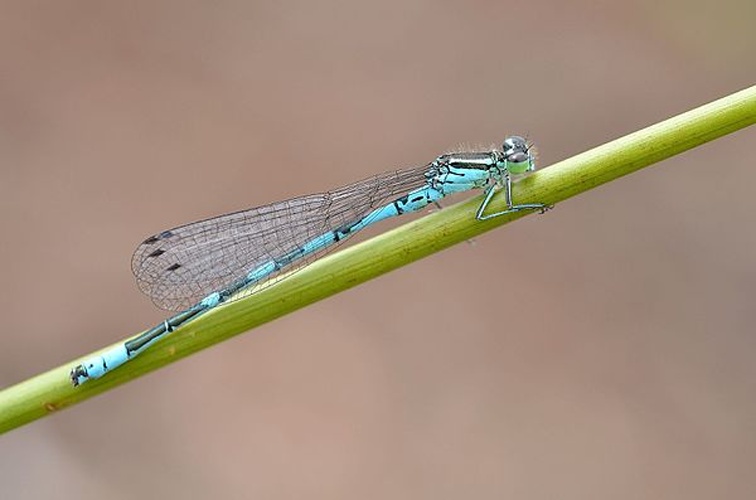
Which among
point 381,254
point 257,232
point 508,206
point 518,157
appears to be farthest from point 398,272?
point 381,254

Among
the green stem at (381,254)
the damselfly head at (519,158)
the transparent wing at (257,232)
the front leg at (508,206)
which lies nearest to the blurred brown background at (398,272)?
the transparent wing at (257,232)

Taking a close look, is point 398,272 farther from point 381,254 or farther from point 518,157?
point 381,254

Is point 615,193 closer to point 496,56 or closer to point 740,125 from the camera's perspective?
point 496,56

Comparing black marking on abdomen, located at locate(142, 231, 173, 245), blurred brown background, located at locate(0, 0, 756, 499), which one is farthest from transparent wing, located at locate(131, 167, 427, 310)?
blurred brown background, located at locate(0, 0, 756, 499)

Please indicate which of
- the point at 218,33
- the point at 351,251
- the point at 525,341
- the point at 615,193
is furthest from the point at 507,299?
the point at 351,251

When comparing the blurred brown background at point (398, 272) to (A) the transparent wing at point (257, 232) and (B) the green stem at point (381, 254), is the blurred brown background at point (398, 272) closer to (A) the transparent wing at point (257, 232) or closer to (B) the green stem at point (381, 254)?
(A) the transparent wing at point (257, 232)

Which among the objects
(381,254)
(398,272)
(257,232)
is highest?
(257,232)
